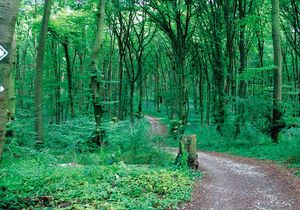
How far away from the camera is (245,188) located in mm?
8688

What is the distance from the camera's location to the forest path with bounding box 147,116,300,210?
7.36 meters

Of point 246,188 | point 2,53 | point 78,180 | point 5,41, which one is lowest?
point 246,188

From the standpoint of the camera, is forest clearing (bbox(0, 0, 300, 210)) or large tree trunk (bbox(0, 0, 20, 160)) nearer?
large tree trunk (bbox(0, 0, 20, 160))

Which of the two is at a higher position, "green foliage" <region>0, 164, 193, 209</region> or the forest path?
"green foliage" <region>0, 164, 193, 209</region>

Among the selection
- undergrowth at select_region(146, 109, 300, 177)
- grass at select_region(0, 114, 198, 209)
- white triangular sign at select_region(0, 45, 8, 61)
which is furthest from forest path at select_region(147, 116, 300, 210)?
white triangular sign at select_region(0, 45, 8, 61)

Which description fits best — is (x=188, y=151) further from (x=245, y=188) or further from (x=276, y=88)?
(x=276, y=88)

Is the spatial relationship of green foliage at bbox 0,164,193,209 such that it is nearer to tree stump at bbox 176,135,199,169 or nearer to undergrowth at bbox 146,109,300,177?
tree stump at bbox 176,135,199,169

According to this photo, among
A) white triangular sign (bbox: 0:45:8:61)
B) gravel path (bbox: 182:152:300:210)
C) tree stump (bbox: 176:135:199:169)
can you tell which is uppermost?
white triangular sign (bbox: 0:45:8:61)

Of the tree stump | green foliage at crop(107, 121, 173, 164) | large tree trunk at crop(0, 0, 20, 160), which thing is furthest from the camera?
green foliage at crop(107, 121, 173, 164)

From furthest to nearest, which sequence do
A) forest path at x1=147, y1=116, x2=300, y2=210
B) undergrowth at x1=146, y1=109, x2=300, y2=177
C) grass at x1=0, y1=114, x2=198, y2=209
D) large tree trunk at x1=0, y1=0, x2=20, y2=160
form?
undergrowth at x1=146, y1=109, x2=300, y2=177 < forest path at x1=147, y1=116, x2=300, y2=210 < grass at x1=0, y1=114, x2=198, y2=209 < large tree trunk at x1=0, y1=0, x2=20, y2=160

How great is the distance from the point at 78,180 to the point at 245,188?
13.7ft

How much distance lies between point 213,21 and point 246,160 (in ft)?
37.2

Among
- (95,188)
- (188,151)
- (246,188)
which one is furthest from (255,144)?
(95,188)

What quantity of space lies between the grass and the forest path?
47 cm
